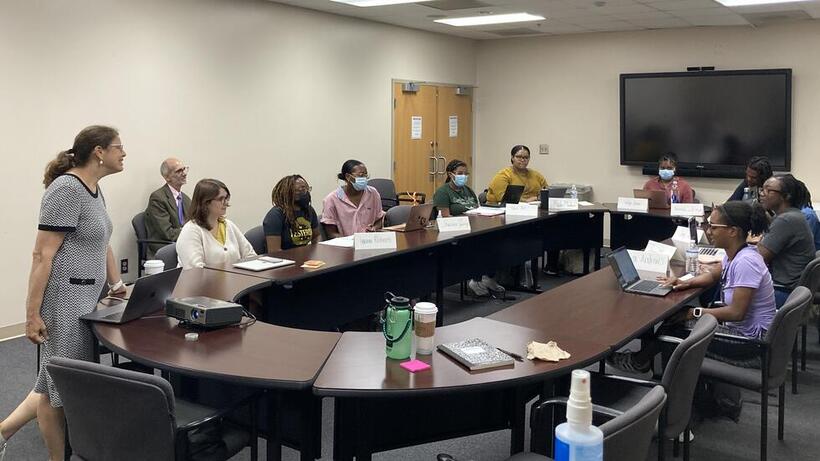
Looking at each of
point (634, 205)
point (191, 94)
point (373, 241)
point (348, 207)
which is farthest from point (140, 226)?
point (634, 205)

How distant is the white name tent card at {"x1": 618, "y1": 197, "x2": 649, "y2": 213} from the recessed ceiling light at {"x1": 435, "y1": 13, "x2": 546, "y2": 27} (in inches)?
84.0

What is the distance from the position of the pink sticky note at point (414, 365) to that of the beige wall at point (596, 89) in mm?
6811

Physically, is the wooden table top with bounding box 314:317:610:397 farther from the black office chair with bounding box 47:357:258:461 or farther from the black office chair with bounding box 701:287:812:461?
the black office chair with bounding box 701:287:812:461

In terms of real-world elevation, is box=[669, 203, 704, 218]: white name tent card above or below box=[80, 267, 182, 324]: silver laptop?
above

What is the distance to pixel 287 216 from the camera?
15.4 feet

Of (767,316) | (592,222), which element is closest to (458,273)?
(592,222)

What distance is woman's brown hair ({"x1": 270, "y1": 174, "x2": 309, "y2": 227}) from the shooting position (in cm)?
463

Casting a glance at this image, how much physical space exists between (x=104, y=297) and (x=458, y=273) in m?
2.82

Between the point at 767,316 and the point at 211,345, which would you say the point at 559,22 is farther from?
the point at 211,345

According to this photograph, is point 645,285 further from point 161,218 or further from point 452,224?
point 161,218

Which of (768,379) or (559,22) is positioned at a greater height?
(559,22)

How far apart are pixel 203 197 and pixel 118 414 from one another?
1973 mm

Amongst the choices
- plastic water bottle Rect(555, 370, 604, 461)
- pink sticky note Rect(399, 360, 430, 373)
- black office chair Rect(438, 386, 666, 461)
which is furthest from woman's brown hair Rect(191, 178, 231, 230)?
plastic water bottle Rect(555, 370, 604, 461)

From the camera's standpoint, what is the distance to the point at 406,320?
7.62ft
